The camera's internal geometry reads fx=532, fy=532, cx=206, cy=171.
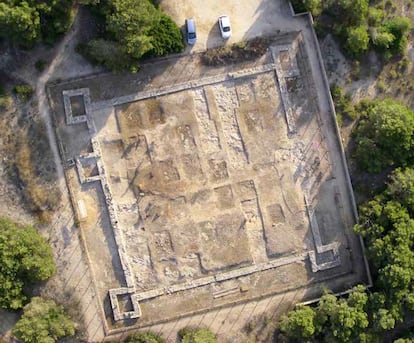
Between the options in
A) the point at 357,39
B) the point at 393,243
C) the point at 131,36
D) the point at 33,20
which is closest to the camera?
the point at 33,20

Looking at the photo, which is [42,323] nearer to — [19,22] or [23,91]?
[23,91]

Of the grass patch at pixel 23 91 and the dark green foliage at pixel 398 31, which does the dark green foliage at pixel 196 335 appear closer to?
the grass patch at pixel 23 91

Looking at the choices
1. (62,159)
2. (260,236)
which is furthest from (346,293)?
(62,159)

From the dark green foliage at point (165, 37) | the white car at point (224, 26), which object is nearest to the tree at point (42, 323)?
the dark green foliage at point (165, 37)

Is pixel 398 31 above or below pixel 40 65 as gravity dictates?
below

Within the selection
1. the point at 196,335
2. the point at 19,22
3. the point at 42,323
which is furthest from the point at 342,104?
the point at 42,323

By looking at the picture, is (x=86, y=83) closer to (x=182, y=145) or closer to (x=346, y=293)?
(x=182, y=145)

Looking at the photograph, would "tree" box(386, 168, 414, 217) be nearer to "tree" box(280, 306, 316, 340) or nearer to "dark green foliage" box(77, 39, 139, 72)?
"tree" box(280, 306, 316, 340)
